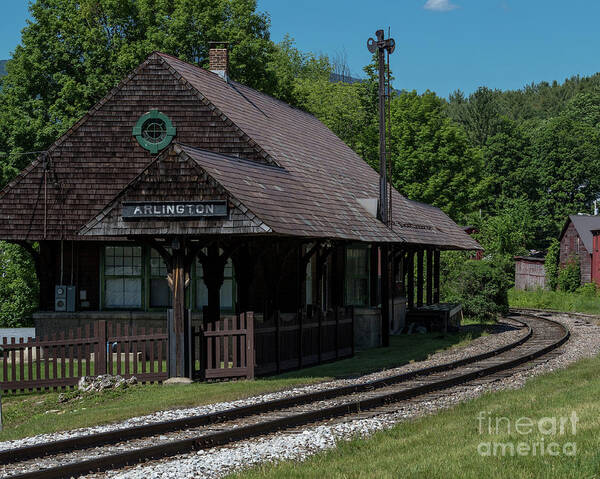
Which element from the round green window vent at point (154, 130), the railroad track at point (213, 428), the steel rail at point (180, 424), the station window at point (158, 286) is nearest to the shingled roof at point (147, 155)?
the round green window vent at point (154, 130)

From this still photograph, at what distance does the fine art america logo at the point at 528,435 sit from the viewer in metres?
8.16

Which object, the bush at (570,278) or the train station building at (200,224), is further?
the bush at (570,278)

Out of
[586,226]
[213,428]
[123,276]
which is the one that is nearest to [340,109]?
[586,226]

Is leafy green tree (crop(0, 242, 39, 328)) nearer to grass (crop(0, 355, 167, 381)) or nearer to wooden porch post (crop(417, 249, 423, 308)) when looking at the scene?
wooden porch post (crop(417, 249, 423, 308))

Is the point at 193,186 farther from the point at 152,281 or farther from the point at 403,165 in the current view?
the point at 403,165

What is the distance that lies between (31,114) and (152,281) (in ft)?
60.8

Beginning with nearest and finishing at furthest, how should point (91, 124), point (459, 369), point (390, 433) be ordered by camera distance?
1. point (390, 433)
2. point (459, 369)
3. point (91, 124)

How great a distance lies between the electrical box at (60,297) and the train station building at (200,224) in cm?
3

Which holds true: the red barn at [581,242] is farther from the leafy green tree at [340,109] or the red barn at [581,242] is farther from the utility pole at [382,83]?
the utility pole at [382,83]

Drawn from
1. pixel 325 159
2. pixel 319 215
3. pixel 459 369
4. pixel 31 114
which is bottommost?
pixel 459 369

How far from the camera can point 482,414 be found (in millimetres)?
11016

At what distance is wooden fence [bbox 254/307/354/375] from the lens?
16875 mm

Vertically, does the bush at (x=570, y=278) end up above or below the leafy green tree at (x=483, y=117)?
below

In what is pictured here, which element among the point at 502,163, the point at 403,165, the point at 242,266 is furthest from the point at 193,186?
the point at 502,163
